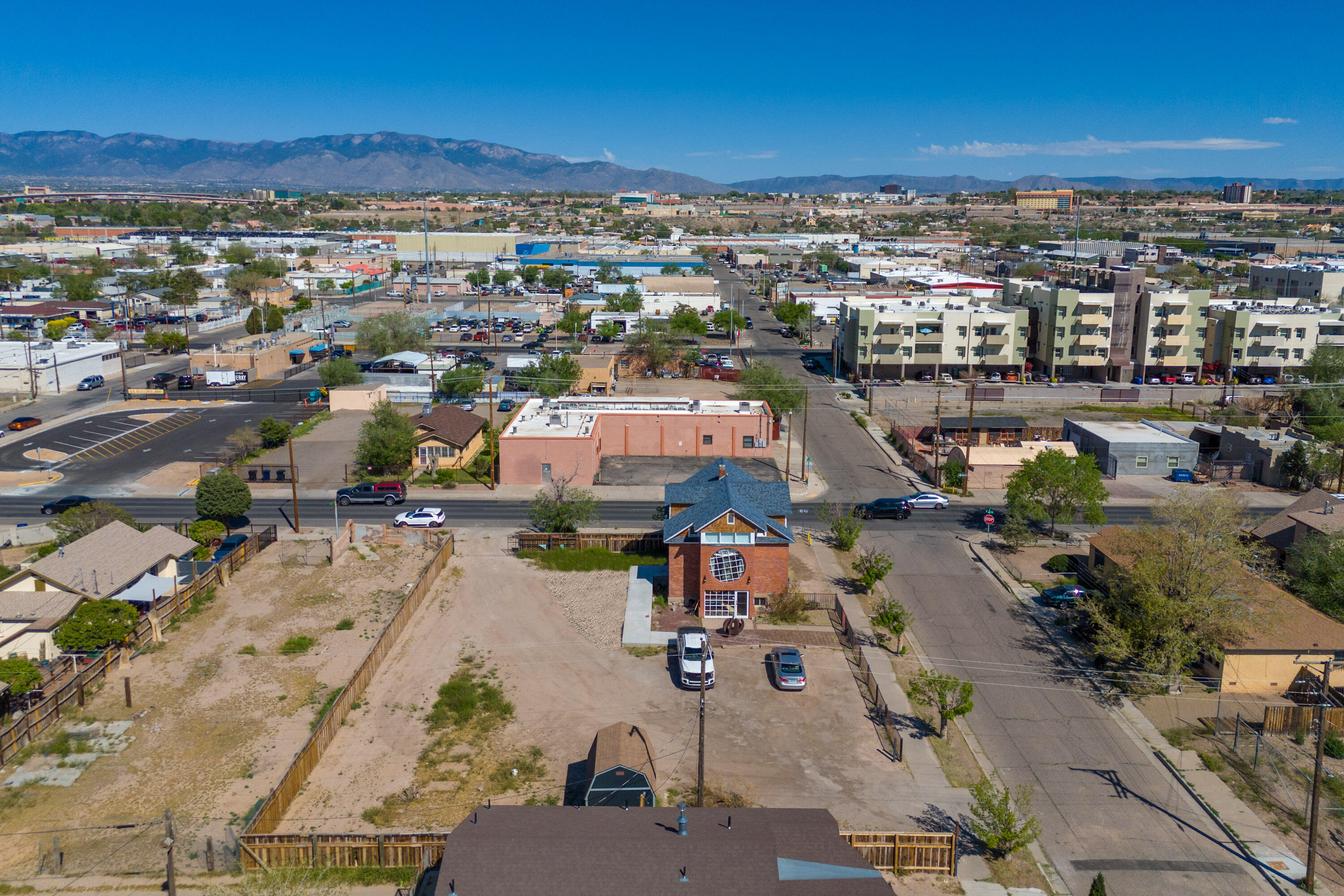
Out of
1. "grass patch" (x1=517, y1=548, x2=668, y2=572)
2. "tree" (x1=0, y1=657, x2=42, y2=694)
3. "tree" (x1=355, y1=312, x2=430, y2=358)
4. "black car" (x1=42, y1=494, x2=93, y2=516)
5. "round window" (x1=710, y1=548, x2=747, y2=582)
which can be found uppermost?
"tree" (x1=355, y1=312, x2=430, y2=358)

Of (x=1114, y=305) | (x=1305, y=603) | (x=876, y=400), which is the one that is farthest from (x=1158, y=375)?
(x=1305, y=603)

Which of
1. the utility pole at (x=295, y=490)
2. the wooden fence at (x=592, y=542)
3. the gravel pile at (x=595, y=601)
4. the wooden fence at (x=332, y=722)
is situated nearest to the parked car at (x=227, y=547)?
the utility pole at (x=295, y=490)

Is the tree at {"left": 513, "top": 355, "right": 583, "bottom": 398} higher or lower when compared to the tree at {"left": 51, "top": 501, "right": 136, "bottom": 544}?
higher

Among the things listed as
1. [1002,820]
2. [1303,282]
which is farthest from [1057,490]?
[1303,282]

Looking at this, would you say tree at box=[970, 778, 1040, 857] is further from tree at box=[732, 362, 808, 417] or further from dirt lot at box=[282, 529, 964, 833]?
tree at box=[732, 362, 808, 417]

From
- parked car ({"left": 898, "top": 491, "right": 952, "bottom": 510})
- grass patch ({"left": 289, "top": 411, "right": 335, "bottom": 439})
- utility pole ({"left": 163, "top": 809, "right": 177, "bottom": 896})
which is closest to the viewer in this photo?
utility pole ({"left": 163, "top": 809, "right": 177, "bottom": 896})

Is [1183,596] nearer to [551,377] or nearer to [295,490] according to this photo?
[295,490]

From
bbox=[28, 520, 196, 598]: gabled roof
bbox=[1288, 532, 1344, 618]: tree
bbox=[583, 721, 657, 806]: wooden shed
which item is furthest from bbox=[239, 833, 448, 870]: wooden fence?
bbox=[1288, 532, 1344, 618]: tree
